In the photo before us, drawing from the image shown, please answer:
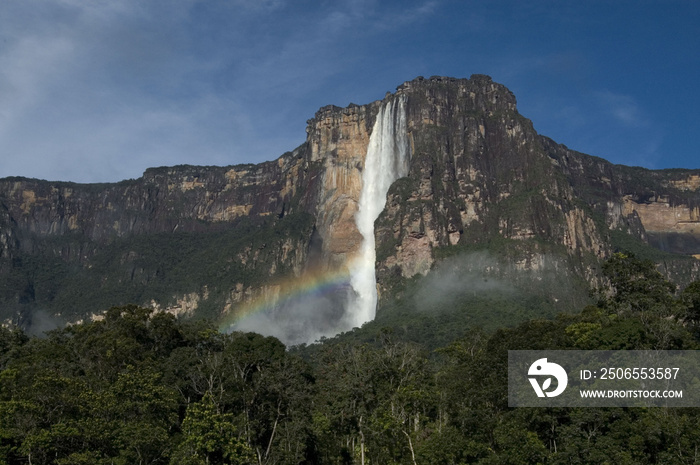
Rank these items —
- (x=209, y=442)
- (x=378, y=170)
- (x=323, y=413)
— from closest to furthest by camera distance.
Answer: (x=209, y=442) < (x=323, y=413) < (x=378, y=170)

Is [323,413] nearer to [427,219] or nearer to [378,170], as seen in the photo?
[427,219]

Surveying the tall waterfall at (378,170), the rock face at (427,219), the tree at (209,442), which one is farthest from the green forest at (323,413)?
the tall waterfall at (378,170)

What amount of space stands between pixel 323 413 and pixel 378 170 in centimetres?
11574

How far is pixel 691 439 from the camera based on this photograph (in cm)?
4472

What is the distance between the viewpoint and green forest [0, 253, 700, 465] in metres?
45.0

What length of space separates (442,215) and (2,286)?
345ft

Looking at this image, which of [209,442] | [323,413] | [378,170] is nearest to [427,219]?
[378,170]

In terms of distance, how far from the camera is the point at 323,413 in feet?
190

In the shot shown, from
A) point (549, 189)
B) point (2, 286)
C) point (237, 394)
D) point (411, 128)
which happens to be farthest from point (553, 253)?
point (2, 286)

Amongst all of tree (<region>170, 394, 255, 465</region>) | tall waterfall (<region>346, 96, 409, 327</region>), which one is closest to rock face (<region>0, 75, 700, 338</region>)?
tall waterfall (<region>346, 96, 409, 327</region>)

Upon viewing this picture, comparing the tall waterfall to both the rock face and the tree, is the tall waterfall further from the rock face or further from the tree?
the tree

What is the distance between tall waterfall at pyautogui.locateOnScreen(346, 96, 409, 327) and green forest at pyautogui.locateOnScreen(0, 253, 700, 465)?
99.0m

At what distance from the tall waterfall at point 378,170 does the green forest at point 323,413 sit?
99.0 meters

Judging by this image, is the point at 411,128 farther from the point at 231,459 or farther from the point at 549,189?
the point at 231,459
